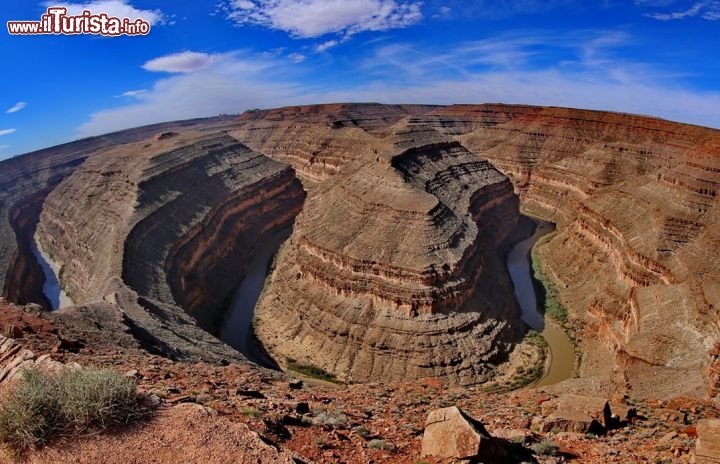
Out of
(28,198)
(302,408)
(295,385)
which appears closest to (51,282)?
(28,198)

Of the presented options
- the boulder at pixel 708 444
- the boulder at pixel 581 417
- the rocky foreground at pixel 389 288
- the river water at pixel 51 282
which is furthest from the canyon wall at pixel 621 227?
the river water at pixel 51 282

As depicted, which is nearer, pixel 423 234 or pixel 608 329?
pixel 608 329

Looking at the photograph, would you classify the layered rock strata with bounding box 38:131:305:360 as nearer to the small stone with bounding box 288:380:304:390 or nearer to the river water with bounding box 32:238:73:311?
the river water with bounding box 32:238:73:311

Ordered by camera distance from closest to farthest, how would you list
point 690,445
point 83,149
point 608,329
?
point 690,445 → point 608,329 → point 83,149

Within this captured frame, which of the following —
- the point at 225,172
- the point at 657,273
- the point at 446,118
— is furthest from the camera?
the point at 446,118

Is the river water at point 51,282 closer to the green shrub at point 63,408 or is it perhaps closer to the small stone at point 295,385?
the small stone at point 295,385

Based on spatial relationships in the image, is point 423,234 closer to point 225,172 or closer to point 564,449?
point 564,449

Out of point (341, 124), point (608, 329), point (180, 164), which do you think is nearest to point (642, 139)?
point (341, 124)
